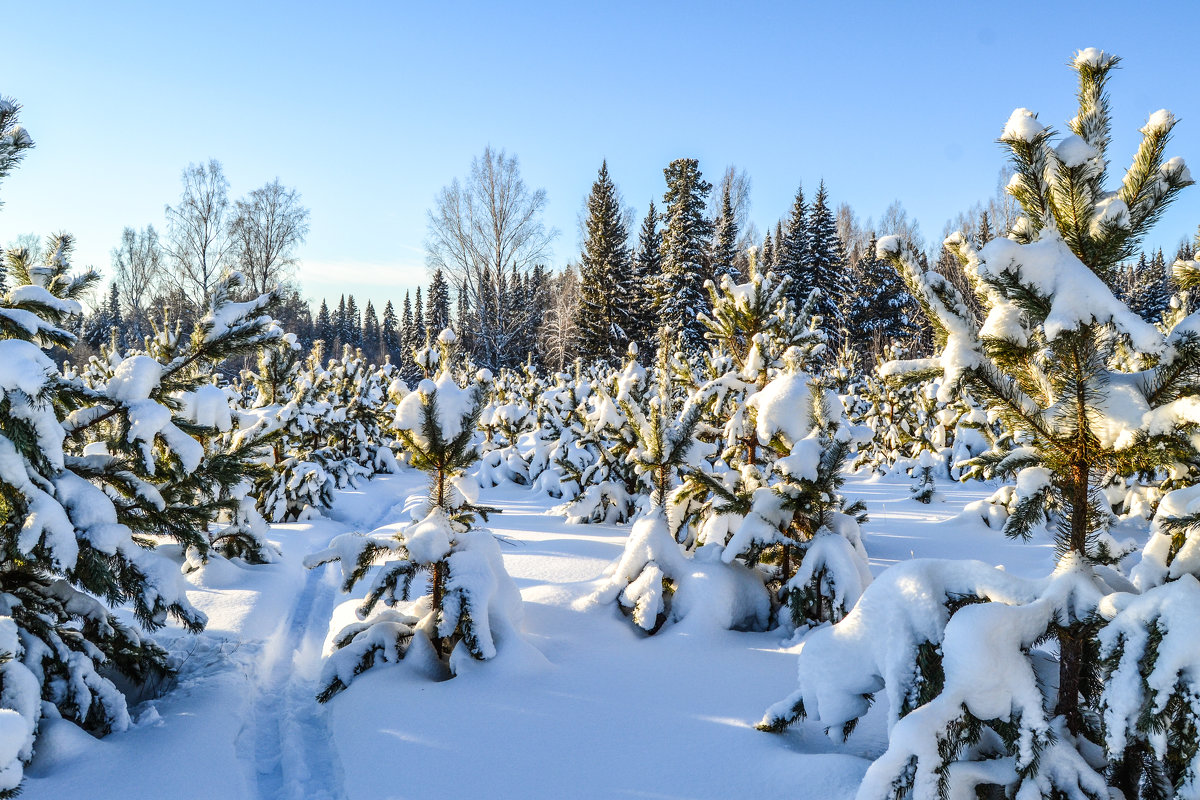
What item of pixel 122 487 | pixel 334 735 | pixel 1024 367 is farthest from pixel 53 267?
pixel 1024 367

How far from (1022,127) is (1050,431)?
3.67ft

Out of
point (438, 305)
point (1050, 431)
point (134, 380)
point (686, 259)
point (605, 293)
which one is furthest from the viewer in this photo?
point (438, 305)

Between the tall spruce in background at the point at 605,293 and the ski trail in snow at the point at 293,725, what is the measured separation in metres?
26.7

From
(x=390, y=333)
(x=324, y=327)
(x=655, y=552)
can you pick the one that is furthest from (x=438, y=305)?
(x=655, y=552)

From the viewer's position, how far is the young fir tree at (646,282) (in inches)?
1260

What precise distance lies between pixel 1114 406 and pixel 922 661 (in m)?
1.15

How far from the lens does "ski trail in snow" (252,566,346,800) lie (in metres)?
3.46

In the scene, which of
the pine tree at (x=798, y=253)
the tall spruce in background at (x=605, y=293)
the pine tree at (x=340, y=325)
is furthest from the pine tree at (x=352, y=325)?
the pine tree at (x=798, y=253)

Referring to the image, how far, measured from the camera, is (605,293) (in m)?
32.0

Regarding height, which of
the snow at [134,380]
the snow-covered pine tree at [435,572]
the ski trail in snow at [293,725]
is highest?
the snow at [134,380]

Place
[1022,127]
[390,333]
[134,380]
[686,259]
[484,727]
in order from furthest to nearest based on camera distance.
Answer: [390,333], [686,259], [484,727], [134,380], [1022,127]

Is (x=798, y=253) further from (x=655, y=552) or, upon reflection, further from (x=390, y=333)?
(x=390, y=333)

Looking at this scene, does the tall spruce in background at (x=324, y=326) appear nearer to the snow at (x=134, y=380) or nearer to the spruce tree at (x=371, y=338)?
the spruce tree at (x=371, y=338)

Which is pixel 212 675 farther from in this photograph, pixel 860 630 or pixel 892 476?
pixel 892 476
